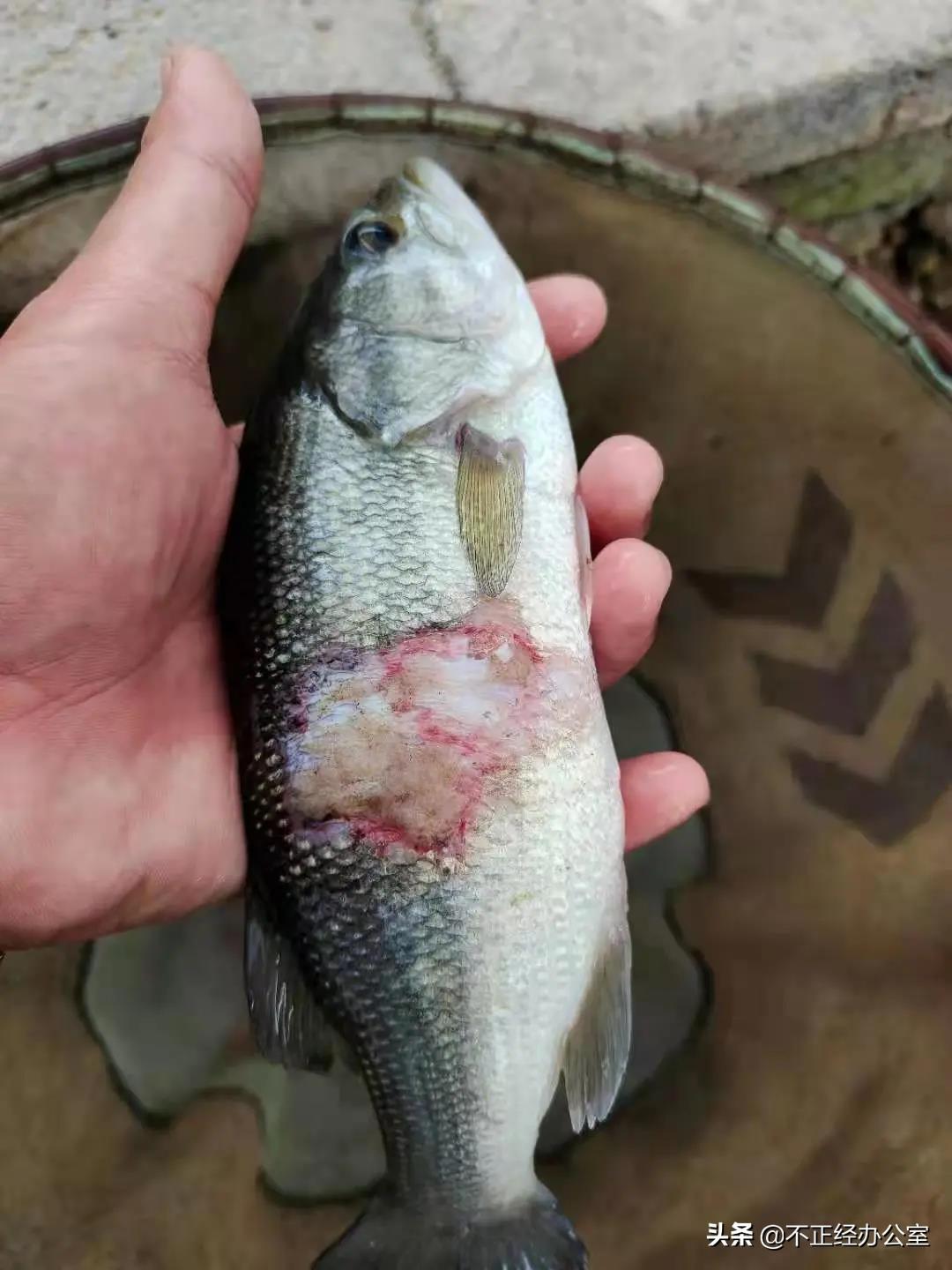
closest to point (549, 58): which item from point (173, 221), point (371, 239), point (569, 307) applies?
point (569, 307)

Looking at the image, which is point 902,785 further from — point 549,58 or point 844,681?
point 549,58

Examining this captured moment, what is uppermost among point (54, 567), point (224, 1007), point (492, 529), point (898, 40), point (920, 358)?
point (898, 40)

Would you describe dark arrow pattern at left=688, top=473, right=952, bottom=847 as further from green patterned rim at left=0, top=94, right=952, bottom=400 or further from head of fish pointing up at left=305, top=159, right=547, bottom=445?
head of fish pointing up at left=305, top=159, right=547, bottom=445

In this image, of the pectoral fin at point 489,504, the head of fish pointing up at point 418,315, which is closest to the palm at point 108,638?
the head of fish pointing up at point 418,315

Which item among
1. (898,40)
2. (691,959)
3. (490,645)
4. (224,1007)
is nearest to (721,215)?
(490,645)

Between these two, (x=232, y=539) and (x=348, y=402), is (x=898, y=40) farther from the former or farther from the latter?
(x=232, y=539)

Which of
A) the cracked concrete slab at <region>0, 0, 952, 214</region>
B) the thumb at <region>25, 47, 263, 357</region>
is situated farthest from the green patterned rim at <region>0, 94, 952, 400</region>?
the cracked concrete slab at <region>0, 0, 952, 214</region>
